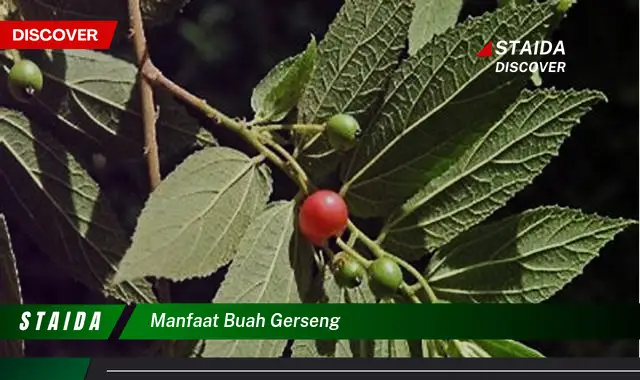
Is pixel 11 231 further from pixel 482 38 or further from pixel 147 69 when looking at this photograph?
pixel 482 38

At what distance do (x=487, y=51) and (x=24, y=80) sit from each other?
40 cm

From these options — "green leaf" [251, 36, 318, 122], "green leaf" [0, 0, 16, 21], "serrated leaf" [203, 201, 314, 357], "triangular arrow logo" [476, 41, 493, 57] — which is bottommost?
"serrated leaf" [203, 201, 314, 357]

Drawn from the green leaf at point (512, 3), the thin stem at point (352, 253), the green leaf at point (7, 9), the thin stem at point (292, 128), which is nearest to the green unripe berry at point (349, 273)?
the thin stem at point (352, 253)

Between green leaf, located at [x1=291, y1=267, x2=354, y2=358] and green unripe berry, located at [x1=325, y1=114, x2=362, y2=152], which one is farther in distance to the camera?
green leaf, located at [x1=291, y1=267, x2=354, y2=358]

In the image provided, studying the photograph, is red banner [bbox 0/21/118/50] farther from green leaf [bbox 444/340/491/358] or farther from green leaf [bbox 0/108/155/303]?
green leaf [bbox 444/340/491/358]

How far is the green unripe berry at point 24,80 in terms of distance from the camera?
3.16ft

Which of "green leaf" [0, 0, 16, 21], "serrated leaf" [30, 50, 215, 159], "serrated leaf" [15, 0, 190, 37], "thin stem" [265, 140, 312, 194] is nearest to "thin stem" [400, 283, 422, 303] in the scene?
"thin stem" [265, 140, 312, 194]

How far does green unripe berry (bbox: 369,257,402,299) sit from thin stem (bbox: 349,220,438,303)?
0.8 inches

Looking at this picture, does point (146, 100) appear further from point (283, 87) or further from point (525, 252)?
point (525, 252)

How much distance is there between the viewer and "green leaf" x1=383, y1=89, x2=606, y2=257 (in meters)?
0.95

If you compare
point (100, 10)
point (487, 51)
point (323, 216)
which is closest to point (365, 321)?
point (323, 216)

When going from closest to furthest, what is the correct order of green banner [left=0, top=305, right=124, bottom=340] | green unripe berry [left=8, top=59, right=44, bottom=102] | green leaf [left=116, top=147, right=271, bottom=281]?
1. green leaf [left=116, top=147, right=271, bottom=281]
2. green unripe berry [left=8, top=59, right=44, bottom=102]
3. green banner [left=0, top=305, right=124, bottom=340]

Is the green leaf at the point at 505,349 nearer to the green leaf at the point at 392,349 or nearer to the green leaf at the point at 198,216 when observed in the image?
the green leaf at the point at 392,349

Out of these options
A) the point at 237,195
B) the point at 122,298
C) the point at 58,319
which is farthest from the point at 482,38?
the point at 58,319
